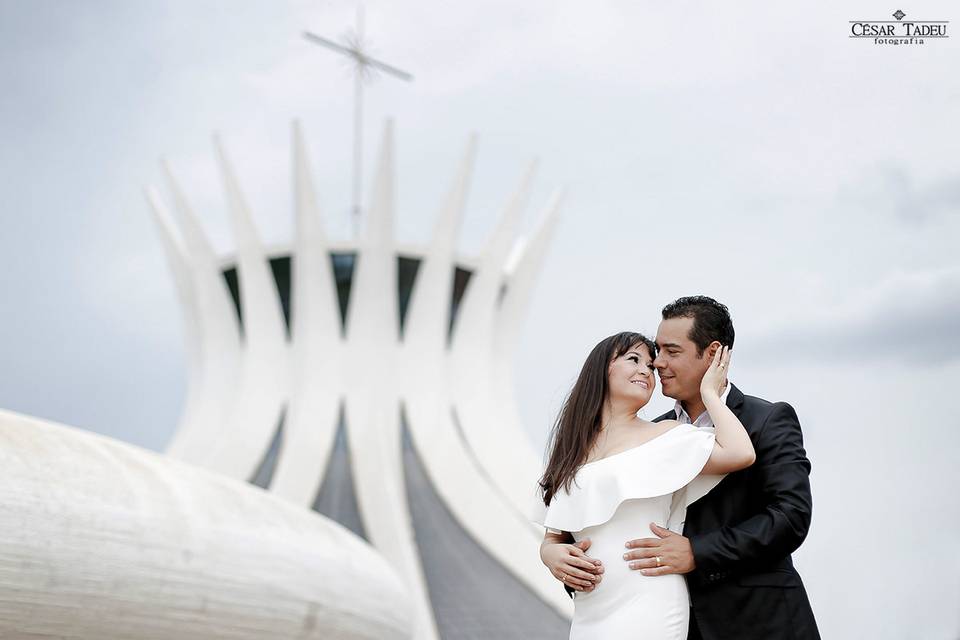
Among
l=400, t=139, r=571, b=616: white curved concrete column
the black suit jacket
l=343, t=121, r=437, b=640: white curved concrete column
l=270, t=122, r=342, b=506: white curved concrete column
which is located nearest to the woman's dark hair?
the black suit jacket

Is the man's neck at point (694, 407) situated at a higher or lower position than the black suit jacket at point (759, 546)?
higher

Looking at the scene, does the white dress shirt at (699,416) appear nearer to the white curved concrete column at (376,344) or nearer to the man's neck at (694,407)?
the man's neck at (694,407)

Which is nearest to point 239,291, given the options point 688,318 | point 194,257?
point 194,257

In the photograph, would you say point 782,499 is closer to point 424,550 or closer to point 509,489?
point 424,550

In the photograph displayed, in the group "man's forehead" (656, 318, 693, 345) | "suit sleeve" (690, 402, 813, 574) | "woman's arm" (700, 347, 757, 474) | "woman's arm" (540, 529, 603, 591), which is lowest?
"woman's arm" (540, 529, 603, 591)

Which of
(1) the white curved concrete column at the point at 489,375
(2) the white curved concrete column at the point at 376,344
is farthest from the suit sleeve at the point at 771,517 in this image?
(1) the white curved concrete column at the point at 489,375

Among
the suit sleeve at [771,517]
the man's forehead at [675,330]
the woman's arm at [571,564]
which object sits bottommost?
the woman's arm at [571,564]

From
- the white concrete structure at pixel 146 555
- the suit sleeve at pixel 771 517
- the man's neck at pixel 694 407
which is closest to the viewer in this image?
the suit sleeve at pixel 771 517

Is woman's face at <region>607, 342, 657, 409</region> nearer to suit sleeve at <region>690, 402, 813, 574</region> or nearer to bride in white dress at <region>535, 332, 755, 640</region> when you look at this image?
bride in white dress at <region>535, 332, 755, 640</region>

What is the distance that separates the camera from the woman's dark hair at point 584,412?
310 cm

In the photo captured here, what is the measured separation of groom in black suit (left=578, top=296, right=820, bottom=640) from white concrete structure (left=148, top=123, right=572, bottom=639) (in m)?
12.4

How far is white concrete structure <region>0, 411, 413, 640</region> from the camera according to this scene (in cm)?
408

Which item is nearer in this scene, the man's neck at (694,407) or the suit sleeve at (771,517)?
the suit sleeve at (771,517)

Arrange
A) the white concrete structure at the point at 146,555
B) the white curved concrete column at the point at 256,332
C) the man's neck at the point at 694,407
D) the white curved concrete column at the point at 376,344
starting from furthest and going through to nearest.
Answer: the white curved concrete column at the point at 256,332
the white curved concrete column at the point at 376,344
the white concrete structure at the point at 146,555
the man's neck at the point at 694,407
